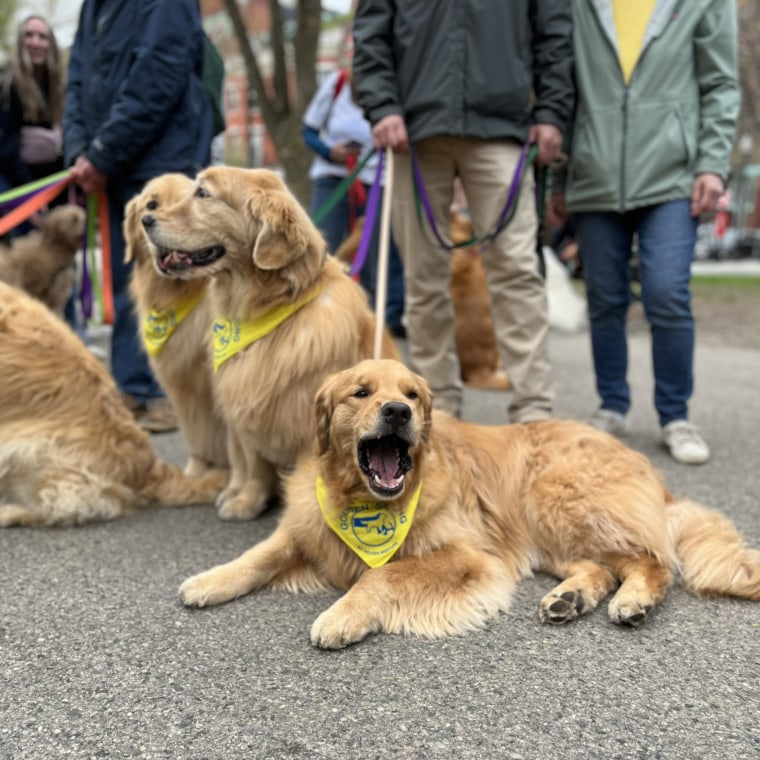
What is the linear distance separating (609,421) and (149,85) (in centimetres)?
331

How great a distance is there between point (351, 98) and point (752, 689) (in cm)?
534

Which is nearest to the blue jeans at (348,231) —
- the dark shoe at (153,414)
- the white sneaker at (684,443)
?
the dark shoe at (153,414)

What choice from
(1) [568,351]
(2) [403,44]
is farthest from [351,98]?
(1) [568,351]

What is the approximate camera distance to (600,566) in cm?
266

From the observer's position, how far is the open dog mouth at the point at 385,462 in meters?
2.46

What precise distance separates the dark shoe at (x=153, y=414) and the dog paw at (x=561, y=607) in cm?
296

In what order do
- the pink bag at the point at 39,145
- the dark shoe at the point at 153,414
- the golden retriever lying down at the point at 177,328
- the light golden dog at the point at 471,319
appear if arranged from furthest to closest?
the light golden dog at the point at 471,319 < the pink bag at the point at 39,145 < the dark shoe at the point at 153,414 < the golden retriever lying down at the point at 177,328

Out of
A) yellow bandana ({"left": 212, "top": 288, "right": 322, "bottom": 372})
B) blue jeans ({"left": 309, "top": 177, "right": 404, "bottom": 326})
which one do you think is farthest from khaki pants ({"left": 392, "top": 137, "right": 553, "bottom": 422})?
blue jeans ({"left": 309, "top": 177, "right": 404, "bottom": 326})

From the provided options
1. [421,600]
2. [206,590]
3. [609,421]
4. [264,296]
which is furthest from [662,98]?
[206,590]

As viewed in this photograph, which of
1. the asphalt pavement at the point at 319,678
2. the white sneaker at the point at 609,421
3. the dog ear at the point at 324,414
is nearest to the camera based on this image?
the asphalt pavement at the point at 319,678

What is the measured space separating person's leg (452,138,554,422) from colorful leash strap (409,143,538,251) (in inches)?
1.2

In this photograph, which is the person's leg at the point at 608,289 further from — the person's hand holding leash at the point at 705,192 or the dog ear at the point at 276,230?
the dog ear at the point at 276,230

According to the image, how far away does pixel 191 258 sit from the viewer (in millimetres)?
3145

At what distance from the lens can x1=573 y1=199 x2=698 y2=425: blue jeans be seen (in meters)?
3.86
